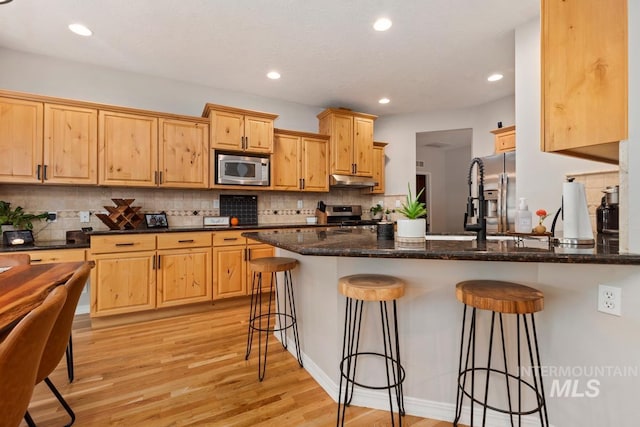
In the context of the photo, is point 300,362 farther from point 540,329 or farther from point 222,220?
point 222,220

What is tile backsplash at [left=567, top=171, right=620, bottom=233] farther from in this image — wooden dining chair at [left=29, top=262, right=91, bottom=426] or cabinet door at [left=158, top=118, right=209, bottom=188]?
cabinet door at [left=158, top=118, right=209, bottom=188]

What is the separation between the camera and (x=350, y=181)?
178 inches

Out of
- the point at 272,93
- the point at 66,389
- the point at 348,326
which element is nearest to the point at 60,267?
the point at 66,389

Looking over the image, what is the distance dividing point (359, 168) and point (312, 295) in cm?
297

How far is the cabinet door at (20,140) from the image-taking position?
8.84 ft

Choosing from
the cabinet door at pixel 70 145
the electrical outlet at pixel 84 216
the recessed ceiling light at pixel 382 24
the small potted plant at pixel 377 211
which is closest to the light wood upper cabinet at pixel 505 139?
the small potted plant at pixel 377 211

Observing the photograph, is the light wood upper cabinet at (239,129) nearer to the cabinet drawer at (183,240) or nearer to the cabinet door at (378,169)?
the cabinet drawer at (183,240)

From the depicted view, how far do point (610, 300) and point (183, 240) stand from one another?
330cm

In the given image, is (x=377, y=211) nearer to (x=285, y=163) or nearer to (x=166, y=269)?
(x=285, y=163)

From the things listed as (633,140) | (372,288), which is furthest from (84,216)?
(633,140)

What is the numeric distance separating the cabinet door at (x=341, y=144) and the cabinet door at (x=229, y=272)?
189 cm

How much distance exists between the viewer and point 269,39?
2811mm

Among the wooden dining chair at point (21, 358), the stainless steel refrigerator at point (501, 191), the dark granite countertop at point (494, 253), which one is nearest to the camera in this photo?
the wooden dining chair at point (21, 358)

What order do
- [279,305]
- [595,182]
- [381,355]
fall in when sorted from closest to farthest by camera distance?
[381,355], [595,182], [279,305]
